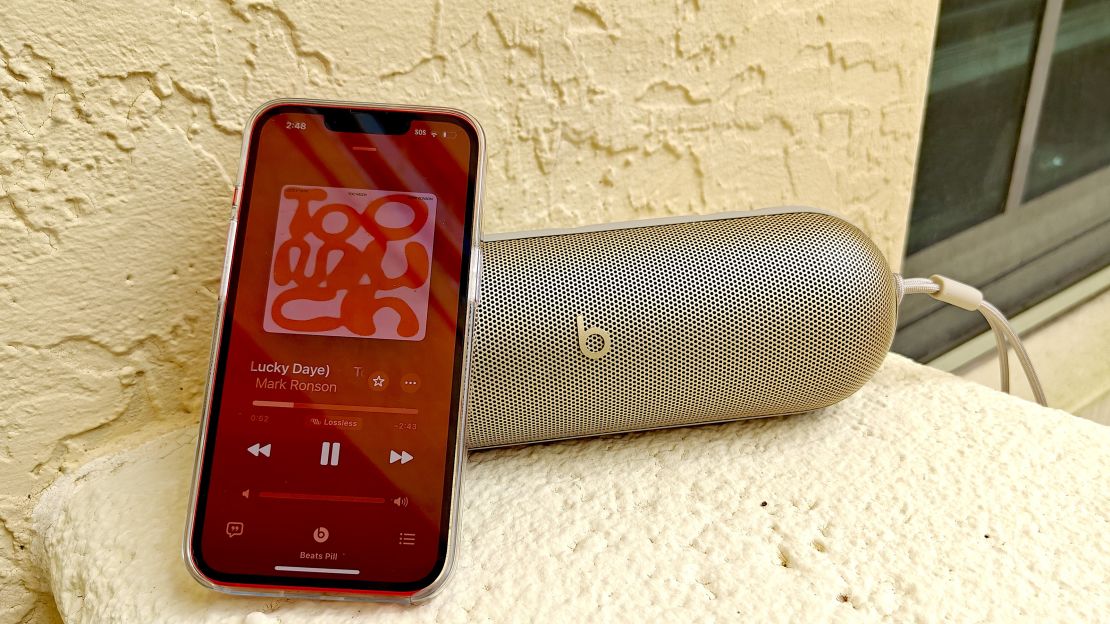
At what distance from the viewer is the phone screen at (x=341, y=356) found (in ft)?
1.00

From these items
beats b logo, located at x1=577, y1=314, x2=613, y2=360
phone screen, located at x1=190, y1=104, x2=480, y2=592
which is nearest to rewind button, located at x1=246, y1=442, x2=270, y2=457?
phone screen, located at x1=190, y1=104, x2=480, y2=592

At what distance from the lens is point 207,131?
0.36 metres

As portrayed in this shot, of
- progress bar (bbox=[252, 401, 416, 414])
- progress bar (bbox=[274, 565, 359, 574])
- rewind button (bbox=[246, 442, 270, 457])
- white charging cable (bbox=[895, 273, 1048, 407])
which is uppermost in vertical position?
progress bar (bbox=[252, 401, 416, 414])

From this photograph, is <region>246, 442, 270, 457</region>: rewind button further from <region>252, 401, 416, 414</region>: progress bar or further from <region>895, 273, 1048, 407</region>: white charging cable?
<region>895, 273, 1048, 407</region>: white charging cable

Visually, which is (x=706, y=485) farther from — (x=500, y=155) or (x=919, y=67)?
(x=919, y=67)

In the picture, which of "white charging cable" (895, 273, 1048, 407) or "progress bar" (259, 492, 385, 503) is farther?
"white charging cable" (895, 273, 1048, 407)

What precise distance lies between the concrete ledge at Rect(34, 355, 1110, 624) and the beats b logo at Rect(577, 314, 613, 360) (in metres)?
0.06

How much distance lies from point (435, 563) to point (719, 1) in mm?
360

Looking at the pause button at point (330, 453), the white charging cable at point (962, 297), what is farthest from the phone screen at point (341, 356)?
the white charging cable at point (962, 297)

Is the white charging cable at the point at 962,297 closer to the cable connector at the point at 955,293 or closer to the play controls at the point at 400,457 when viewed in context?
the cable connector at the point at 955,293

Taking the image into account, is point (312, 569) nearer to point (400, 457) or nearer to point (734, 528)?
point (400, 457)

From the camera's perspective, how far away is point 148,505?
34 cm

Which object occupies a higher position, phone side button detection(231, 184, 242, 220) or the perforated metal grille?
phone side button detection(231, 184, 242, 220)

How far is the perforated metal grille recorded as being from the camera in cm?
36
